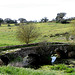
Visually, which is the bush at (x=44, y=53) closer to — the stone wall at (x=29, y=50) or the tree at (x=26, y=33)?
the stone wall at (x=29, y=50)

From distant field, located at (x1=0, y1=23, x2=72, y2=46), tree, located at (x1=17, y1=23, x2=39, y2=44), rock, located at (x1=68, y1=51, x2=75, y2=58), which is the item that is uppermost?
tree, located at (x1=17, y1=23, x2=39, y2=44)

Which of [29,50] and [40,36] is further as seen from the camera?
[40,36]

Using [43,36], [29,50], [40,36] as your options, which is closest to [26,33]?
[29,50]

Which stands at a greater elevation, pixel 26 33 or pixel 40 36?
pixel 26 33

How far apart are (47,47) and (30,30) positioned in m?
5.98

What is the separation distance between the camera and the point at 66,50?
38.7 metres

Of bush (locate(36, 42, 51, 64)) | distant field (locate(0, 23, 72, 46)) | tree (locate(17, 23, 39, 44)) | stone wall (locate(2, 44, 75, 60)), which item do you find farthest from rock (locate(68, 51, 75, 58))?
distant field (locate(0, 23, 72, 46))

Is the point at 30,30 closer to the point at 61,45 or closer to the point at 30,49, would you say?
the point at 30,49

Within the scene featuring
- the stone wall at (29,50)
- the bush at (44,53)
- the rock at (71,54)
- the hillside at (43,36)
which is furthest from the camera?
the hillside at (43,36)

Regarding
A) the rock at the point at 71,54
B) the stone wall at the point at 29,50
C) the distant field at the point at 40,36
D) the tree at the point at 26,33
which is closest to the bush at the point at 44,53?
the stone wall at the point at 29,50

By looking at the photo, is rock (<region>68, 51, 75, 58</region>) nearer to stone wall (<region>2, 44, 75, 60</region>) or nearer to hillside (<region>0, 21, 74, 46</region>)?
stone wall (<region>2, 44, 75, 60</region>)

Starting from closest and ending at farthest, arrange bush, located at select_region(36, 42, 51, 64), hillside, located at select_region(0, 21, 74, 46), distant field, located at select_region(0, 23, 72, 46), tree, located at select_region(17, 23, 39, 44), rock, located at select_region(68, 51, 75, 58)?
bush, located at select_region(36, 42, 51, 64) < tree, located at select_region(17, 23, 39, 44) < rock, located at select_region(68, 51, 75, 58) < distant field, located at select_region(0, 23, 72, 46) < hillside, located at select_region(0, 21, 74, 46)

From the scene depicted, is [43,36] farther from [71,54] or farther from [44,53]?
[44,53]

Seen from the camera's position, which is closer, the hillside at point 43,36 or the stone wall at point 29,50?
the stone wall at point 29,50
